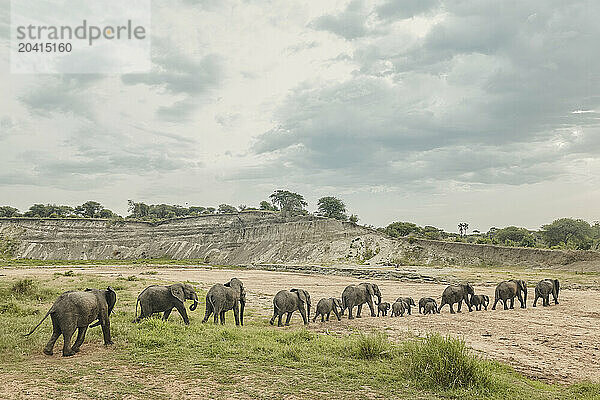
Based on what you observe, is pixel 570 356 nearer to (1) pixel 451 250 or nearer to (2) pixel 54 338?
(2) pixel 54 338

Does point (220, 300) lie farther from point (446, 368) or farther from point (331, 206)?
point (331, 206)

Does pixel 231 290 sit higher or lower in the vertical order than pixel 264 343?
higher

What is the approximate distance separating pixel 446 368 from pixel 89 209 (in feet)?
526

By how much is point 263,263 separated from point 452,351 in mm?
75656

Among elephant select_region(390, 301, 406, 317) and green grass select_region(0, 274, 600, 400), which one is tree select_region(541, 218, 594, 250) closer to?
elephant select_region(390, 301, 406, 317)

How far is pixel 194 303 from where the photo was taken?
1570cm

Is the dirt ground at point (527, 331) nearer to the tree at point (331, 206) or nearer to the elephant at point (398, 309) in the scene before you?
the elephant at point (398, 309)

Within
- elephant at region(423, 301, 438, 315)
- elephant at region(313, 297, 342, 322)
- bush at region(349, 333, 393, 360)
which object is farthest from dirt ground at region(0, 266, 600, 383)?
bush at region(349, 333, 393, 360)

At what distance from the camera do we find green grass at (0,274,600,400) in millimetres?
7742

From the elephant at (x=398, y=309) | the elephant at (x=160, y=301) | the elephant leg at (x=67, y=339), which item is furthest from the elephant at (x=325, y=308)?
the elephant leg at (x=67, y=339)

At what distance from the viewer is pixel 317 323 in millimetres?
16922

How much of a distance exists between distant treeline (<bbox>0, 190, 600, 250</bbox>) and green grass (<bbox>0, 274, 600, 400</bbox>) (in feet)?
194

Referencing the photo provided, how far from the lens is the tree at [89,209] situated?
14575 centimetres

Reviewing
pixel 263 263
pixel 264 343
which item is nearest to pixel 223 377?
pixel 264 343
